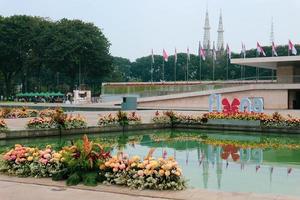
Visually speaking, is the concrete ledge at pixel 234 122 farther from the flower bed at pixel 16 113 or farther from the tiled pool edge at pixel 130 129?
the flower bed at pixel 16 113

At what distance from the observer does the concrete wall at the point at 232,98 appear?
52531mm

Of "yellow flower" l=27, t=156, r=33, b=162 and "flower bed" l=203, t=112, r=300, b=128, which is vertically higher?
"flower bed" l=203, t=112, r=300, b=128

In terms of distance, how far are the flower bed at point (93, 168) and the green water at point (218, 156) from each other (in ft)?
7.61

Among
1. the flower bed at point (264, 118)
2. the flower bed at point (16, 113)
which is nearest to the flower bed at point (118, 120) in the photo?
the flower bed at point (264, 118)

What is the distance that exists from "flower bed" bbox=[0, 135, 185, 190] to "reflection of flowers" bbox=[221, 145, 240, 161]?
8099 millimetres

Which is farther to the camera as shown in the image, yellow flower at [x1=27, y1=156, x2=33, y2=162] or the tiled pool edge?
the tiled pool edge

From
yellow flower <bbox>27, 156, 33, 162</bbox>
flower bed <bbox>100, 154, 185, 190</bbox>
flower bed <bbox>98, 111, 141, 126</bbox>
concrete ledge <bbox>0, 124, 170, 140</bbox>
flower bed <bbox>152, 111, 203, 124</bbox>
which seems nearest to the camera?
flower bed <bbox>100, 154, 185, 190</bbox>

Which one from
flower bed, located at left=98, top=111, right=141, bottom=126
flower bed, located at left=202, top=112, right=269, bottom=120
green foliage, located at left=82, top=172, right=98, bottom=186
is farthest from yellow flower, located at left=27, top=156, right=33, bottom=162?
flower bed, located at left=202, top=112, right=269, bottom=120

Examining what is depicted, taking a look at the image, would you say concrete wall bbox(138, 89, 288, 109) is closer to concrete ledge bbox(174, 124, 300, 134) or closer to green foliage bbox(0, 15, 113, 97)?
green foliage bbox(0, 15, 113, 97)

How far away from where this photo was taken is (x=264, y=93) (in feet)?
175

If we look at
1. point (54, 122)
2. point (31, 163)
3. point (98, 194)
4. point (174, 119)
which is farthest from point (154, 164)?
point (174, 119)

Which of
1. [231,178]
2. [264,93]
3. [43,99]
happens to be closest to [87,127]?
[231,178]

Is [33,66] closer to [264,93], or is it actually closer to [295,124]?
[264,93]

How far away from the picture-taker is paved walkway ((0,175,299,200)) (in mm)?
8062
